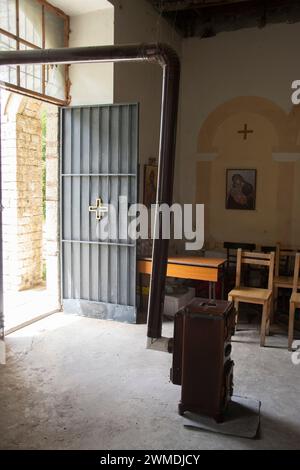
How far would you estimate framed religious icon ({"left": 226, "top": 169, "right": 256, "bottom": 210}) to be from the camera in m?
7.28

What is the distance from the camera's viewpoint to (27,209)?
7.31 m

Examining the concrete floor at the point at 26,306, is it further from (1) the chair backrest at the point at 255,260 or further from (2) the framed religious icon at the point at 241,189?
(2) the framed religious icon at the point at 241,189

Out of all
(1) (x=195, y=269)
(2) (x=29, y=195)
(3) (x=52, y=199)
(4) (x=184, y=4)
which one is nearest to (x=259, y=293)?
(1) (x=195, y=269)

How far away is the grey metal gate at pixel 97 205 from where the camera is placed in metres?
5.59

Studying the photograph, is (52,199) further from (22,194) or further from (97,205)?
(22,194)

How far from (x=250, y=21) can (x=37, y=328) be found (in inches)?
219

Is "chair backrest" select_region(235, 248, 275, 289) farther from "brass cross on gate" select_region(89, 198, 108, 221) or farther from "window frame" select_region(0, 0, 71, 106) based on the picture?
"window frame" select_region(0, 0, 71, 106)

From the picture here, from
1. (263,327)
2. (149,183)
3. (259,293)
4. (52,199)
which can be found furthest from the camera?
(149,183)

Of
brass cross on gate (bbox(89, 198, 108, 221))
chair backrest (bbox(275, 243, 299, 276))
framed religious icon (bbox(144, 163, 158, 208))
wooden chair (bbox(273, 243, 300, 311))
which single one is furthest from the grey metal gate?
chair backrest (bbox(275, 243, 299, 276))

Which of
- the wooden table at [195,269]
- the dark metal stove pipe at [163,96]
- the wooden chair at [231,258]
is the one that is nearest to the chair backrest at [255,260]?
the wooden table at [195,269]

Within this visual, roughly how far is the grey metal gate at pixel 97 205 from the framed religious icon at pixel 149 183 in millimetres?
870

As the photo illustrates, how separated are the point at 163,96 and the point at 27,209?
3.85m

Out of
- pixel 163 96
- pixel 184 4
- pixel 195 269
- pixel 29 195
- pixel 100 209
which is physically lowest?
pixel 195 269

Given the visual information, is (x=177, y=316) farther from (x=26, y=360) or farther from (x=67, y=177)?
(x=67, y=177)
